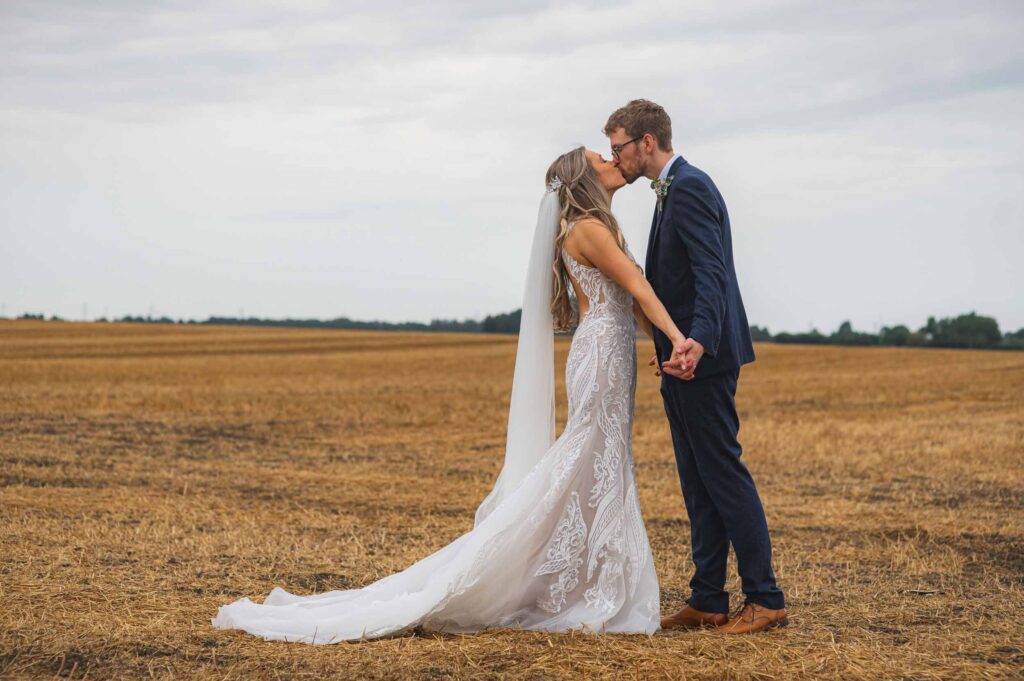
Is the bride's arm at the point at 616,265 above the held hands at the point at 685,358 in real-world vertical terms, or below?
above

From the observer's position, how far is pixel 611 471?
221 inches

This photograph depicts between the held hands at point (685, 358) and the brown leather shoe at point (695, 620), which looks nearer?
the held hands at point (685, 358)

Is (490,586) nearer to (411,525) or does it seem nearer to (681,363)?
(681,363)

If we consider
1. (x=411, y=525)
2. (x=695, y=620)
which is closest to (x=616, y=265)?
(x=695, y=620)

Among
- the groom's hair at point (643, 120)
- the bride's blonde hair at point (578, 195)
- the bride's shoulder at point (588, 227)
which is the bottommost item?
the bride's shoulder at point (588, 227)

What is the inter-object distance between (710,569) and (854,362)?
1519 inches

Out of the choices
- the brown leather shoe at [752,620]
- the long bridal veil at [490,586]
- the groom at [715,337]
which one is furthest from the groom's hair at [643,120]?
the brown leather shoe at [752,620]

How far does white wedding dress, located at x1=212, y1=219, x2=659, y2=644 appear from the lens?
5.39 m

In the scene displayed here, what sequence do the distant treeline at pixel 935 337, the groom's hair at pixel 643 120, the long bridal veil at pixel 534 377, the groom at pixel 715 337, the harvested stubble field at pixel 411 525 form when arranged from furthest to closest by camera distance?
1. the distant treeline at pixel 935 337
2. the long bridal veil at pixel 534 377
3. the groom's hair at pixel 643 120
4. the groom at pixel 715 337
5. the harvested stubble field at pixel 411 525

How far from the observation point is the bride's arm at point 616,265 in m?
5.36

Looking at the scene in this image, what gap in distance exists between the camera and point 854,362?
138 feet

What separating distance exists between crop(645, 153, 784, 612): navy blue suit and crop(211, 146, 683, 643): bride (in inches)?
6.3

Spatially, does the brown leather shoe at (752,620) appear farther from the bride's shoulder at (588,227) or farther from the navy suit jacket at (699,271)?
the bride's shoulder at (588,227)

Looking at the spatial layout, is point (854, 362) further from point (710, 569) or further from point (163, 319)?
point (163, 319)
